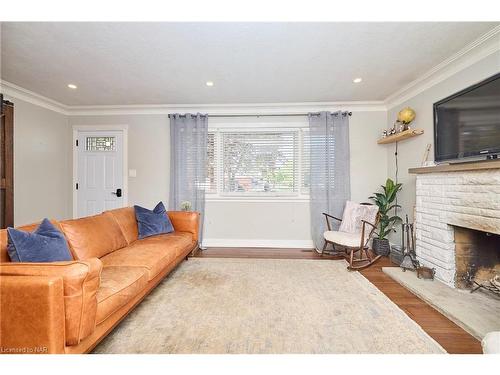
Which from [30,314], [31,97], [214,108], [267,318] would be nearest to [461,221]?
[267,318]

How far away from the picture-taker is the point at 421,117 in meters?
3.17

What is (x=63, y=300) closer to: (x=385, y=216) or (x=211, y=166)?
(x=211, y=166)

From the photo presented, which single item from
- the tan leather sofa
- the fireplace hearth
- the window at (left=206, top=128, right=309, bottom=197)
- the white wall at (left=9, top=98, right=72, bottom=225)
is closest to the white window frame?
the window at (left=206, top=128, right=309, bottom=197)

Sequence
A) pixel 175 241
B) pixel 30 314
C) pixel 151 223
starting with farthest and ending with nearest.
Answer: pixel 151 223 → pixel 175 241 → pixel 30 314

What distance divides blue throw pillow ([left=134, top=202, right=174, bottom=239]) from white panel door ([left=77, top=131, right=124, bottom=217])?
161 cm

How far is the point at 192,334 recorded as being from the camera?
1.67 metres

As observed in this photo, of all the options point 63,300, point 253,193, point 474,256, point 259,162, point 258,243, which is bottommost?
point 258,243

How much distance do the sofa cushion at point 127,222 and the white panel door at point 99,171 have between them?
1.61 metres

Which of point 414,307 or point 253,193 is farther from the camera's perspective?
point 253,193

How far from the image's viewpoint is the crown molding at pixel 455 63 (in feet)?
7.05

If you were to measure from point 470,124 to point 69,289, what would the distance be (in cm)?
336

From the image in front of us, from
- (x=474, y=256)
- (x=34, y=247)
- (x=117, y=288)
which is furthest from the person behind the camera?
(x=474, y=256)

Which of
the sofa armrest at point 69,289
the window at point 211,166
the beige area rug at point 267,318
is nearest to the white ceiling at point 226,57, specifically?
the window at point 211,166
